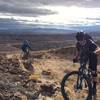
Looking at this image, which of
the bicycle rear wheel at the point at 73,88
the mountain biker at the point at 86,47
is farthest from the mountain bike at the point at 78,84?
the mountain biker at the point at 86,47

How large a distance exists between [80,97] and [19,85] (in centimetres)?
355

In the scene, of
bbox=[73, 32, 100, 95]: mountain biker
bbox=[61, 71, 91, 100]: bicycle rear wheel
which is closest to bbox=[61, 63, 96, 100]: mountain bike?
bbox=[61, 71, 91, 100]: bicycle rear wheel

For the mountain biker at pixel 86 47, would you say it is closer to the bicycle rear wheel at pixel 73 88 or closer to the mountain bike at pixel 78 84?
the mountain bike at pixel 78 84

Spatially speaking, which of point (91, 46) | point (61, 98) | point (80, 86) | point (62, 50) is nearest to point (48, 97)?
point (61, 98)

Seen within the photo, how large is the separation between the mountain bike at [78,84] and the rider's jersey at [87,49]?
10.6 inches

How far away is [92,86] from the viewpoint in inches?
516

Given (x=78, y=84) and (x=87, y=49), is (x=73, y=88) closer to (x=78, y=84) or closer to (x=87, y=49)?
(x=78, y=84)

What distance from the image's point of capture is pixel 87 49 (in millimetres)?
13219

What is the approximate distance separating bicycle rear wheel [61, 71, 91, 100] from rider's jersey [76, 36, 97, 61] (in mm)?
555

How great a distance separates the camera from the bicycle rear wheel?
1336 centimetres

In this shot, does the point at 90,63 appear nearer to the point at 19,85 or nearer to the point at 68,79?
the point at 68,79

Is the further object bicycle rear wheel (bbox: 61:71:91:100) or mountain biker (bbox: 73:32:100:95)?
bicycle rear wheel (bbox: 61:71:91:100)

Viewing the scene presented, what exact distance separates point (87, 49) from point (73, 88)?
4.60 feet

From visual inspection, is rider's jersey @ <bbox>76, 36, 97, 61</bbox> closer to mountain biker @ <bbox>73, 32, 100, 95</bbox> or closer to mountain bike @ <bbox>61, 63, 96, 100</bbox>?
mountain biker @ <bbox>73, 32, 100, 95</bbox>
